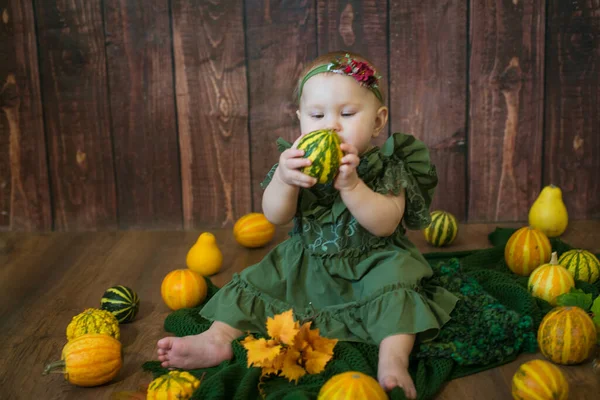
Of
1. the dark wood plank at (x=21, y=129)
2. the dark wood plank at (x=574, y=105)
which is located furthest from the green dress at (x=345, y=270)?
the dark wood plank at (x=21, y=129)

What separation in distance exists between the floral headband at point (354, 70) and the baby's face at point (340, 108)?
1 cm

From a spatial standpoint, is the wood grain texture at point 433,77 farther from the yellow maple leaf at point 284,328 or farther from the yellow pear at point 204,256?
the yellow maple leaf at point 284,328

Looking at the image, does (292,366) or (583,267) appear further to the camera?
(583,267)

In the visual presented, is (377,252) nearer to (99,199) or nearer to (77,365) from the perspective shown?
(77,365)

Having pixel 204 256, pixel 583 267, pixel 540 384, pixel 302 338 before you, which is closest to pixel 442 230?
pixel 583 267

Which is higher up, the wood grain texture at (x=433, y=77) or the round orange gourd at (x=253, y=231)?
the wood grain texture at (x=433, y=77)

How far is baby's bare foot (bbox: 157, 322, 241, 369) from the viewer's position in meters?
1.90

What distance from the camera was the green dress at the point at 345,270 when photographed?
79.0 inches

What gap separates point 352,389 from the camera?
60.3 inches

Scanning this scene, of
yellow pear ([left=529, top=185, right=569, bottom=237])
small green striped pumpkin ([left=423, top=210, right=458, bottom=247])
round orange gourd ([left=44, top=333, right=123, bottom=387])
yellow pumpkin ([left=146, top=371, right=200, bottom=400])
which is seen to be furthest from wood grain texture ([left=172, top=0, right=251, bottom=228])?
yellow pumpkin ([left=146, top=371, right=200, bottom=400])

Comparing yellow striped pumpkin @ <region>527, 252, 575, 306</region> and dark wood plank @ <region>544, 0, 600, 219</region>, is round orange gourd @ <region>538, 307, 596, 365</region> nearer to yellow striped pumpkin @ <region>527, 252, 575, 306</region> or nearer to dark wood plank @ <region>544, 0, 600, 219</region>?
yellow striped pumpkin @ <region>527, 252, 575, 306</region>

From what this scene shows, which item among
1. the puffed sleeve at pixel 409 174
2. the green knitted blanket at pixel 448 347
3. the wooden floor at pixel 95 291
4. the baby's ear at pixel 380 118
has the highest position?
the baby's ear at pixel 380 118

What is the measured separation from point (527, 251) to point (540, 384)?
3.28ft

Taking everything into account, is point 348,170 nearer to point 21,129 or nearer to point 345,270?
point 345,270
